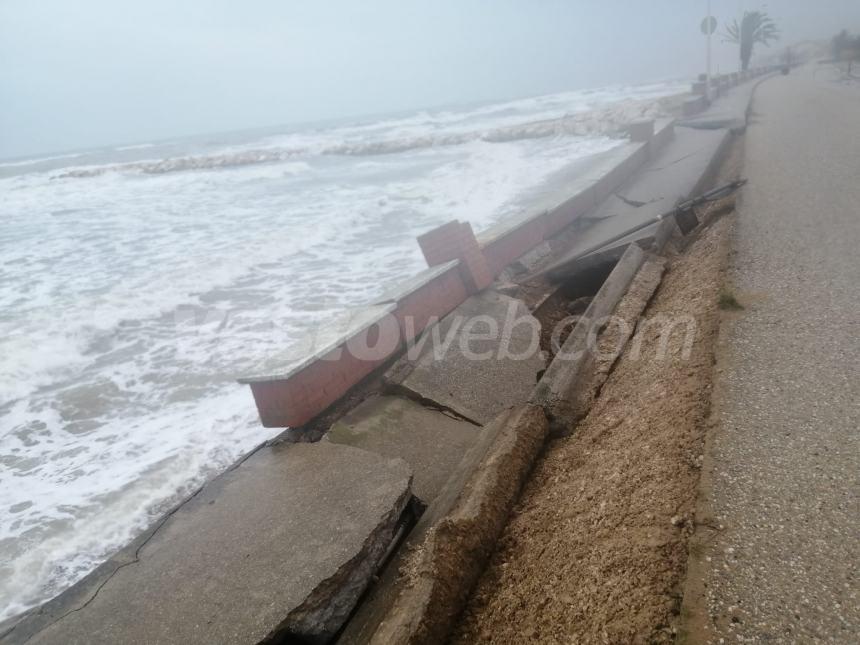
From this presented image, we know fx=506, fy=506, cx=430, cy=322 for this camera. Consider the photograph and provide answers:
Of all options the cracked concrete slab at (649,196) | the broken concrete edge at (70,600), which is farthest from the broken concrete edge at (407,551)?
the cracked concrete slab at (649,196)

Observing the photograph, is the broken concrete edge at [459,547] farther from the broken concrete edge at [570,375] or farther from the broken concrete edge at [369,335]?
the broken concrete edge at [369,335]

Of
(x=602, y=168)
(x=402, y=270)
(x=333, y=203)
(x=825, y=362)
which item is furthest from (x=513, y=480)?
(x=333, y=203)

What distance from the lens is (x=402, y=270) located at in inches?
316

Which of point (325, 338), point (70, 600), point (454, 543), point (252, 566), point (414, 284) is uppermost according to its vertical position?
point (414, 284)

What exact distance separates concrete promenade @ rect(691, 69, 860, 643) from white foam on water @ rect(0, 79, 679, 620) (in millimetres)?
2858

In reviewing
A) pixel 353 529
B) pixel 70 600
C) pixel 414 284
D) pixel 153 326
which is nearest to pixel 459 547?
pixel 353 529

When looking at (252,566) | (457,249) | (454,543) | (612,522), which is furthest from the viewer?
(457,249)

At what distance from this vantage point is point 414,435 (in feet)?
11.1

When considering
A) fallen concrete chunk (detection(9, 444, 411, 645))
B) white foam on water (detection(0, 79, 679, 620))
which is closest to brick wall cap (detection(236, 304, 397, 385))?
white foam on water (detection(0, 79, 679, 620))

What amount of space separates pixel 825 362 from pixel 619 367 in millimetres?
1063

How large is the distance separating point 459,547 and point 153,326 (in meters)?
6.45

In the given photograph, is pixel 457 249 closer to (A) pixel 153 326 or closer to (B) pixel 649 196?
(B) pixel 649 196

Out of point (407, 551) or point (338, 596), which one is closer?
point (338, 596)

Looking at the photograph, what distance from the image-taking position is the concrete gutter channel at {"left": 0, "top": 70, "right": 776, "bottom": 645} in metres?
2.04
